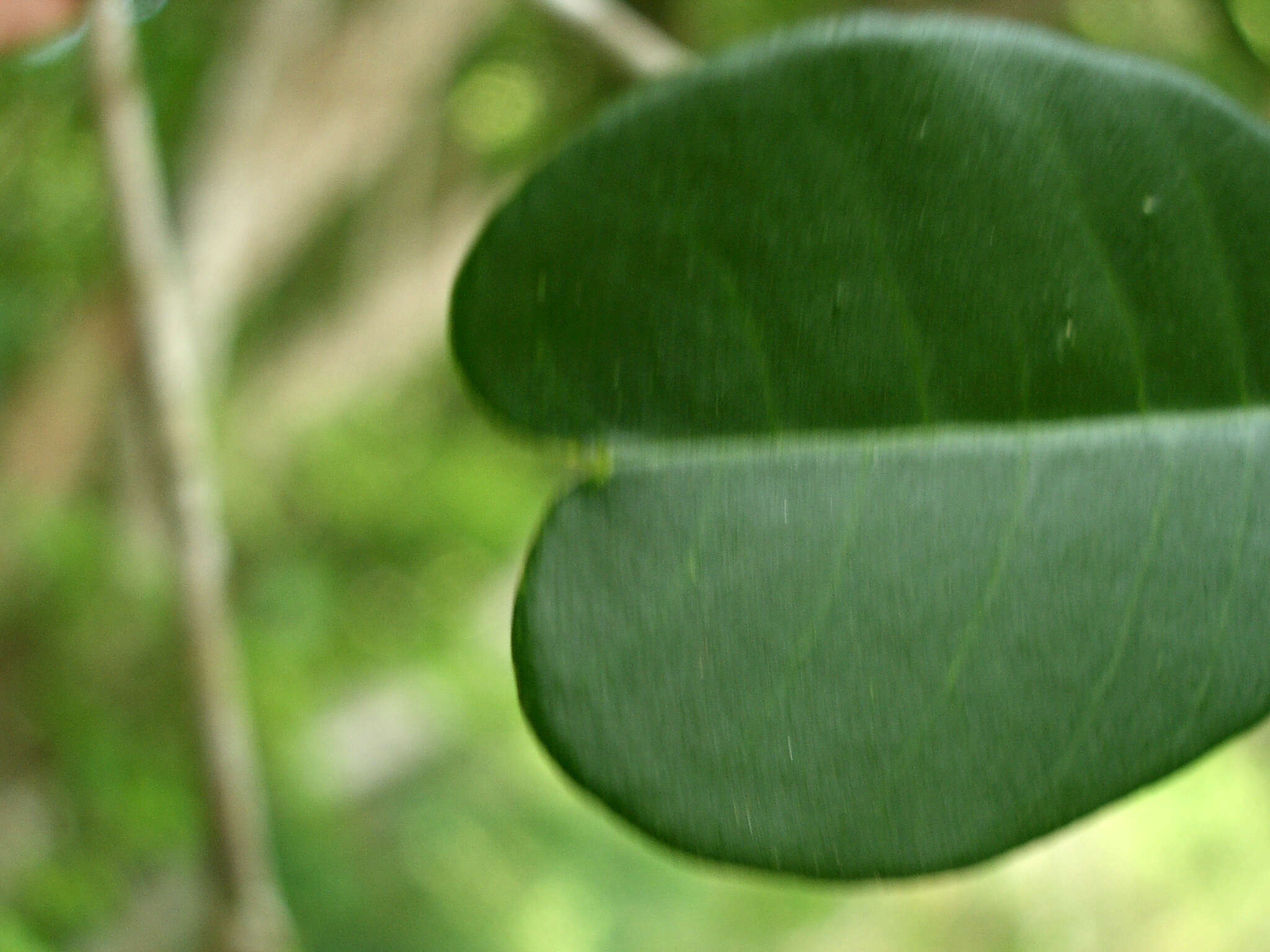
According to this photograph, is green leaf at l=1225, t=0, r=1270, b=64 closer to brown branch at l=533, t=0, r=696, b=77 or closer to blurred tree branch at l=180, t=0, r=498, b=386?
brown branch at l=533, t=0, r=696, b=77

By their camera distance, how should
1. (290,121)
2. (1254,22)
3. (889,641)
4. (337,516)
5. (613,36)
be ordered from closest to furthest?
(889,641) < (613,36) < (1254,22) < (290,121) < (337,516)

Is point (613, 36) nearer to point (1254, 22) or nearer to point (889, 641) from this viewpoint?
point (889, 641)

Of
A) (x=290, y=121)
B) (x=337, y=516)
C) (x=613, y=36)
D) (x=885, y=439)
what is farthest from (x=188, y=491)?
(x=337, y=516)

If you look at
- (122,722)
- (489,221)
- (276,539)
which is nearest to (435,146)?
(276,539)

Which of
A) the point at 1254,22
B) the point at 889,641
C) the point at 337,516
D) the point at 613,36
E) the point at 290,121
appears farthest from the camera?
Answer: the point at 337,516

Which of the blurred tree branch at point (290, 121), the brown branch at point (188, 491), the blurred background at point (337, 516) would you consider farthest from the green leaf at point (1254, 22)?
the brown branch at point (188, 491)

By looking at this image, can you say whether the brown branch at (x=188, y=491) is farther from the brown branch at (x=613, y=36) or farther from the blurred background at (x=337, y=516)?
the brown branch at (x=613, y=36)
